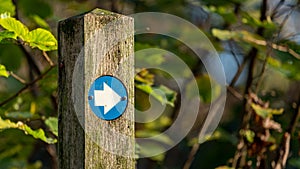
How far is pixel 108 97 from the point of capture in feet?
3.44

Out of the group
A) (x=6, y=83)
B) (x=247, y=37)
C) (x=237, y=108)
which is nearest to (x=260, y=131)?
(x=247, y=37)

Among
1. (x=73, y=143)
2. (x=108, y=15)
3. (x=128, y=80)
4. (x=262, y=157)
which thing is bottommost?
(x=262, y=157)

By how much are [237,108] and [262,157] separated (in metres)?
2.79

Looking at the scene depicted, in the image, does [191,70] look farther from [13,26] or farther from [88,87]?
[88,87]

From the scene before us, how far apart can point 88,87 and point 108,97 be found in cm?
5

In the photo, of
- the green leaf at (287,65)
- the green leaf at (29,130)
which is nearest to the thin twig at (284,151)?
the green leaf at (287,65)

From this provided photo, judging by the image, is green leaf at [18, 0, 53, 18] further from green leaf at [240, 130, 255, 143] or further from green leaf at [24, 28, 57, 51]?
green leaf at [24, 28, 57, 51]

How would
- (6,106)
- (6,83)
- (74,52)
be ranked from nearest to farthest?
(74,52) < (6,106) < (6,83)

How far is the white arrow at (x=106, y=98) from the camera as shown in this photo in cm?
104

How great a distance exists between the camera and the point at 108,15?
107cm

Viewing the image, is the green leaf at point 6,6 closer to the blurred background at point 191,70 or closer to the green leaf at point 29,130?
the blurred background at point 191,70

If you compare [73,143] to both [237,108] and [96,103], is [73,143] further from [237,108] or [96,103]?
[237,108]

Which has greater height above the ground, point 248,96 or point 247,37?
point 247,37

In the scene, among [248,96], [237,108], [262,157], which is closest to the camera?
[262,157]
